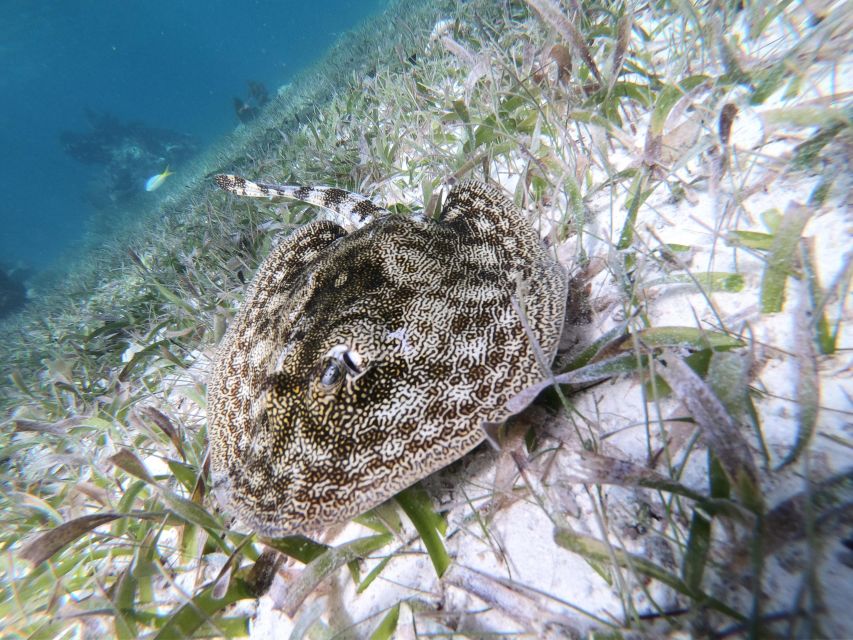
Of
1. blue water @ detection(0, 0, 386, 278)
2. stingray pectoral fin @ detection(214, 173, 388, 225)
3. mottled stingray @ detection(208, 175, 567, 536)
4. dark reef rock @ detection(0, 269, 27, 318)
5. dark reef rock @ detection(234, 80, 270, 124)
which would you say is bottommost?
mottled stingray @ detection(208, 175, 567, 536)

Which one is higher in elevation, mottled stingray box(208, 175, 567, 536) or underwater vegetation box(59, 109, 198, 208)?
underwater vegetation box(59, 109, 198, 208)

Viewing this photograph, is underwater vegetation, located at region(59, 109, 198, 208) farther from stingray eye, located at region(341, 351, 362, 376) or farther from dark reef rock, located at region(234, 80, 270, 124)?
stingray eye, located at region(341, 351, 362, 376)

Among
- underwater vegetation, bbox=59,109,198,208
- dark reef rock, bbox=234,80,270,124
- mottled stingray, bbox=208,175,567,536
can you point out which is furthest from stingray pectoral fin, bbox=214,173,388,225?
underwater vegetation, bbox=59,109,198,208

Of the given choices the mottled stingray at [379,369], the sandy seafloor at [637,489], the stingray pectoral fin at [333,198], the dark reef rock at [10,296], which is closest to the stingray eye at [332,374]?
the mottled stingray at [379,369]

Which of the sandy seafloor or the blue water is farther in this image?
the blue water

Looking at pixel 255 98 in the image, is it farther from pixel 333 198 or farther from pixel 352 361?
pixel 352 361

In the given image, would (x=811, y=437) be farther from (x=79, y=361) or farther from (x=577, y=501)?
(x=79, y=361)

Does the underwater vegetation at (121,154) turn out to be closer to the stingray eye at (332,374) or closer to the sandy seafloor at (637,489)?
the stingray eye at (332,374)

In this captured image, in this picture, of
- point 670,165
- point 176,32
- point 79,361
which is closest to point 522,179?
point 670,165
